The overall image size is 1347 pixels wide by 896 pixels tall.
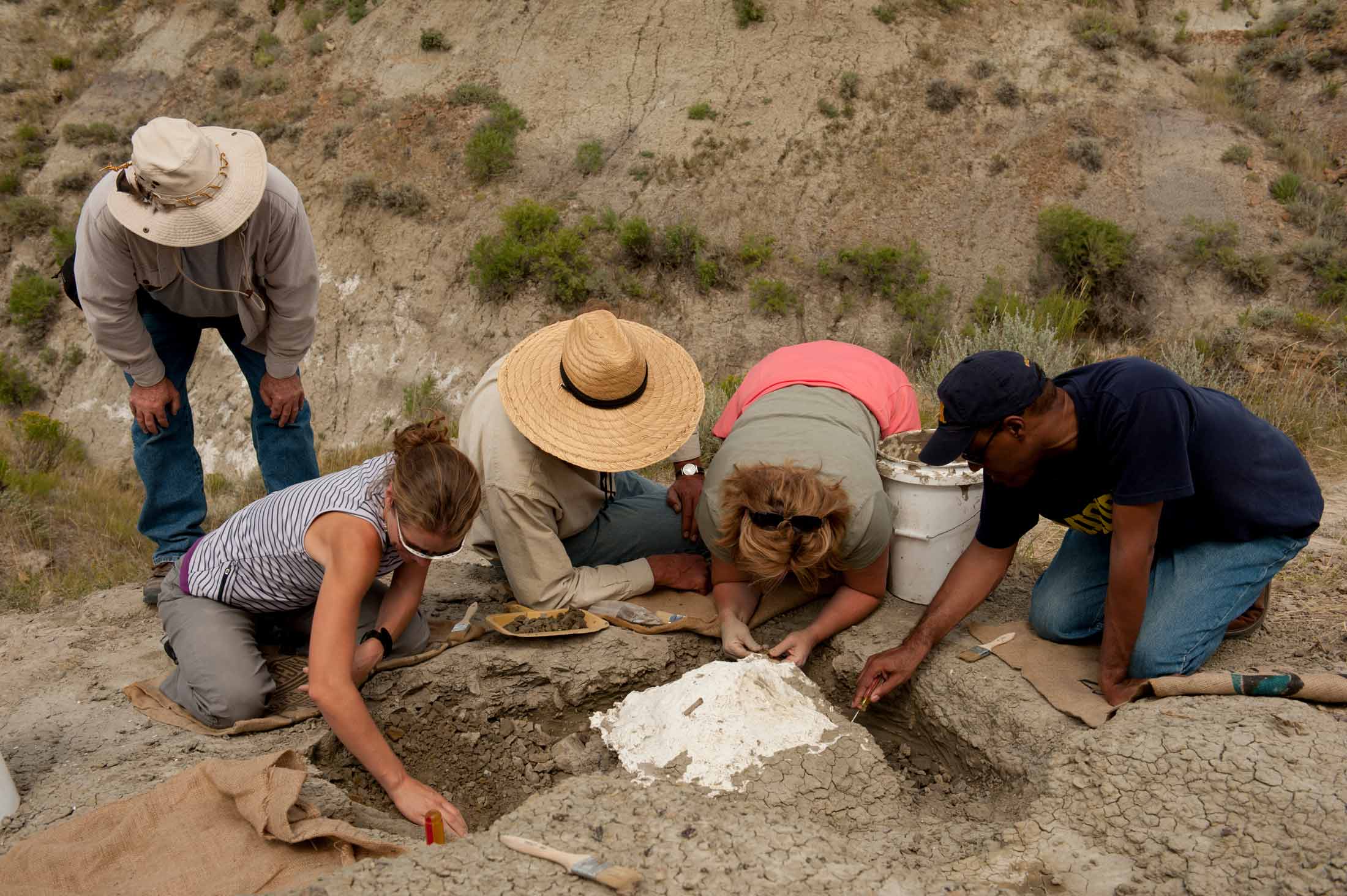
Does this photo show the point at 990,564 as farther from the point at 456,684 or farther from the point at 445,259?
the point at 445,259

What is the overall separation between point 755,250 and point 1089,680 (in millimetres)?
9421

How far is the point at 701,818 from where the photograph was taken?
86.7 inches

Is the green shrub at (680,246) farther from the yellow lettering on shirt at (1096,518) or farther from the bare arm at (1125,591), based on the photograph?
the bare arm at (1125,591)

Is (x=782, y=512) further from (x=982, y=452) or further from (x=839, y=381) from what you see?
(x=839, y=381)

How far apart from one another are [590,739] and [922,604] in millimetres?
1341

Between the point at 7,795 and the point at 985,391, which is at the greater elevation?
the point at 985,391

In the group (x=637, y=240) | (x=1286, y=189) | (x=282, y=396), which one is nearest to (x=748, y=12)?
(x=637, y=240)

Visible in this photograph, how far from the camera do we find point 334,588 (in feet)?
8.13

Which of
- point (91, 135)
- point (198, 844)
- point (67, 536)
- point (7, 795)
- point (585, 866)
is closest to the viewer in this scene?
point (585, 866)

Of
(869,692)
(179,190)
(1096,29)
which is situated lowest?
(869,692)

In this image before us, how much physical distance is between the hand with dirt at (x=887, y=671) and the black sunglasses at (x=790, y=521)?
0.55 meters

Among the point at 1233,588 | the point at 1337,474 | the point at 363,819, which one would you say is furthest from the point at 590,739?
the point at 1337,474

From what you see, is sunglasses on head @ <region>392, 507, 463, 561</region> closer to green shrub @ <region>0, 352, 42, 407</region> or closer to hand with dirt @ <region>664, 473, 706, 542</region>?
hand with dirt @ <region>664, 473, 706, 542</region>

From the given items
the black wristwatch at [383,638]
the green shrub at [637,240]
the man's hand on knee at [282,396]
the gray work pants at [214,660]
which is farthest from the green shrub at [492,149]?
the black wristwatch at [383,638]
